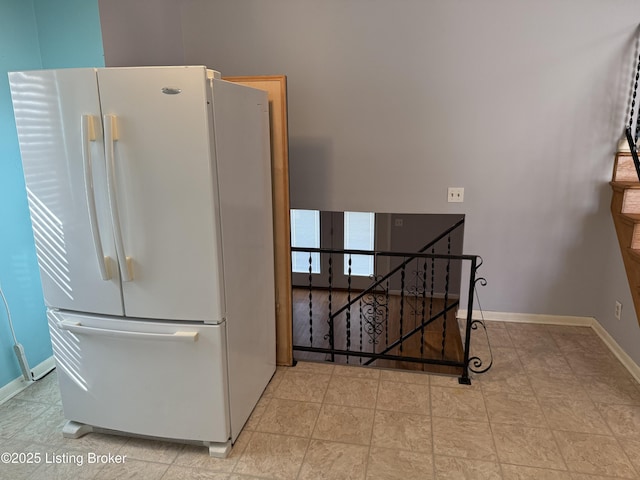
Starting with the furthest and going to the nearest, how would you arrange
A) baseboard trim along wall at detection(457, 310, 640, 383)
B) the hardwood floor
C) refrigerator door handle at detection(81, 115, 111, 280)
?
the hardwood floor → baseboard trim along wall at detection(457, 310, 640, 383) → refrigerator door handle at detection(81, 115, 111, 280)

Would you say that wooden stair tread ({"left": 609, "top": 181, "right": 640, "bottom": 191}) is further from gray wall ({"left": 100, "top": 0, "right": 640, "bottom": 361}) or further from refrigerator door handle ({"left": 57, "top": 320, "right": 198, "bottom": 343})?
refrigerator door handle ({"left": 57, "top": 320, "right": 198, "bottom": 343})

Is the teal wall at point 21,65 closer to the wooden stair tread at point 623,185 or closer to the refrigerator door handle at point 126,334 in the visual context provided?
the refrigerator door handle at point 126,334

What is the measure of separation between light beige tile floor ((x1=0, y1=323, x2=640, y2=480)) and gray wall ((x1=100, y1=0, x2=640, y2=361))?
83 centimetres

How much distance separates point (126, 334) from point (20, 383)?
127 cm

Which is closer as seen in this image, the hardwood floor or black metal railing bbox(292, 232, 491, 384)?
black metal railing bbox(292, 232, 491, 384)

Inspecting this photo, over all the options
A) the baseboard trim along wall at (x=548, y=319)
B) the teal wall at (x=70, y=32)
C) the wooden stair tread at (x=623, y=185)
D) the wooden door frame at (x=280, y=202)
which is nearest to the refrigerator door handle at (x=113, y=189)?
the wooden door frame at (x=280, y=202)

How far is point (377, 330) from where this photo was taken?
535cm

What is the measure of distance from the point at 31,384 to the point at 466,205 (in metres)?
3.31

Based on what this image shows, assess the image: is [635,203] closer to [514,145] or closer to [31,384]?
[514,145]

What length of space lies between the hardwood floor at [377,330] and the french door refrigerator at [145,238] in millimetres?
2082

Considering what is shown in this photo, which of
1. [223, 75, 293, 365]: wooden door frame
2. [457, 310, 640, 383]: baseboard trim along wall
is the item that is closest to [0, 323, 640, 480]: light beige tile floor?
[223, 75, 293, 365]: wooden door frame

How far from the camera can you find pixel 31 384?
271cm

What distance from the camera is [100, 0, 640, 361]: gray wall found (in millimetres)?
3137

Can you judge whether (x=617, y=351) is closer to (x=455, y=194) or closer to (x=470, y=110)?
(x=455, y=194)
